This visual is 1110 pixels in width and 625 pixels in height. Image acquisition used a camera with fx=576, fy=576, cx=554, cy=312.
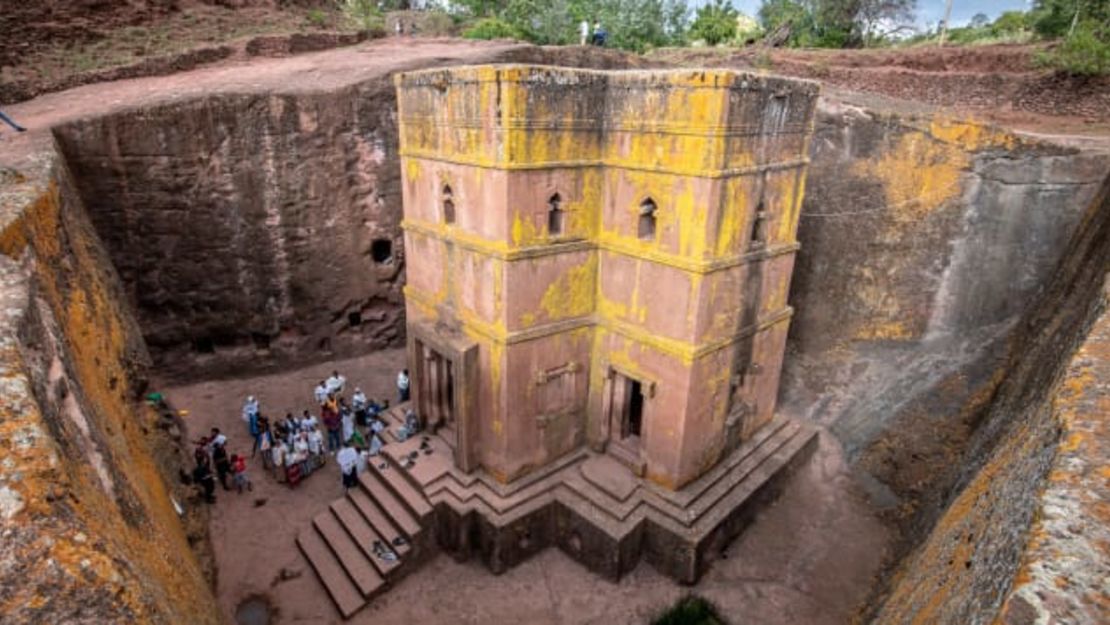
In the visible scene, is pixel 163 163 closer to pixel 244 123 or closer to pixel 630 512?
pixel 244 123

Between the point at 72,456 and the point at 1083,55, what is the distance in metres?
18.7

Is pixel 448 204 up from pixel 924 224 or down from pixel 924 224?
up

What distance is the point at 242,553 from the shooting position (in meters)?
9.15

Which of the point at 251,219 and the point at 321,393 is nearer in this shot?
the point at 321,393

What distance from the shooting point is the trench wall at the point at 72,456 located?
192 cm

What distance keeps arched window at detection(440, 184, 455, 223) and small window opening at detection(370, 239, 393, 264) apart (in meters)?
5.72

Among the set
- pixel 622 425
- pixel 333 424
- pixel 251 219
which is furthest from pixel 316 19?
pixel 622 425

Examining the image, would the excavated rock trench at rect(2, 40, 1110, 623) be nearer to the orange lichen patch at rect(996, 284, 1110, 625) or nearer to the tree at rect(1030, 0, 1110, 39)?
the orange lichen patch at rect(996, 284, 1110, 625)

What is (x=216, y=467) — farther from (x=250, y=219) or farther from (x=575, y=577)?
(x=575, y=577)

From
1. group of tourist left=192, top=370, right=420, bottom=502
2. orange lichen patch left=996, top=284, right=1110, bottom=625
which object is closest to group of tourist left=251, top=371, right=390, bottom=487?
group of tourist left=192, top=370, right=420, bottom=502

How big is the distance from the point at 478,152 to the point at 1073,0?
65.5ft

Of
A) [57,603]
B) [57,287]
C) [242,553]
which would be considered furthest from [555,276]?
[57,603]

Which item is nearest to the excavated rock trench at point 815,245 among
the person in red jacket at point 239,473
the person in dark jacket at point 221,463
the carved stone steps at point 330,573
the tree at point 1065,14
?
the carved stone steps at point 330,573

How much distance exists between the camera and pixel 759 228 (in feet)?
29.4
